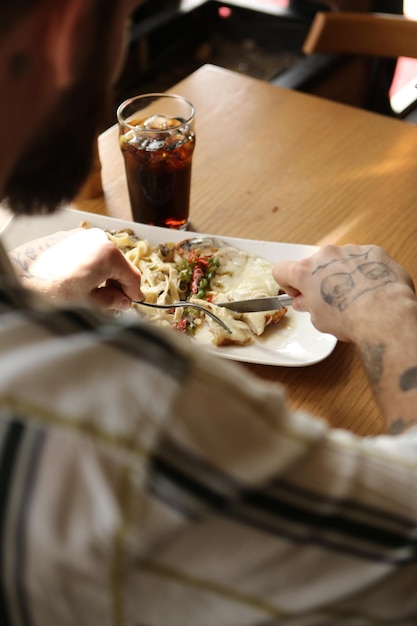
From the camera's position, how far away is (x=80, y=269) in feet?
3.16

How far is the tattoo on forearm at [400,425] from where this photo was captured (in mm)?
710

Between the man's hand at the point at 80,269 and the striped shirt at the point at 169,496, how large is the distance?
54 cm

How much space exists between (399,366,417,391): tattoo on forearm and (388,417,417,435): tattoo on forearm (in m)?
0.04

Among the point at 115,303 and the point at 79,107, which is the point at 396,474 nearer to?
the point at 79,107

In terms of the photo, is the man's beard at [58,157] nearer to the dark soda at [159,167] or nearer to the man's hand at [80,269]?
the man's hand at [80,269]

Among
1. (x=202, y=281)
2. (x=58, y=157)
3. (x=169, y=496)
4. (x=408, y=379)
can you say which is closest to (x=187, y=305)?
(x=202, y=281)

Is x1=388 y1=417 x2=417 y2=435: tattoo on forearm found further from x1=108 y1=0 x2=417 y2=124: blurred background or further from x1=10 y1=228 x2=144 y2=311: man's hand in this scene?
x1=108 y1=0 x2=417 y2=124: blurred background

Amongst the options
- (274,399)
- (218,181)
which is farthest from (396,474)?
(218,181)

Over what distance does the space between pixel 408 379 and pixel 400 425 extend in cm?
6

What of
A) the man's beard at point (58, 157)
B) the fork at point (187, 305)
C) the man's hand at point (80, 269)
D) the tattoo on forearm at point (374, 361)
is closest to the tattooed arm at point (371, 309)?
the tattoo on forearm at point (374, 361)

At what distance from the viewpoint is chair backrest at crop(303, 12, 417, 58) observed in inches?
66.1

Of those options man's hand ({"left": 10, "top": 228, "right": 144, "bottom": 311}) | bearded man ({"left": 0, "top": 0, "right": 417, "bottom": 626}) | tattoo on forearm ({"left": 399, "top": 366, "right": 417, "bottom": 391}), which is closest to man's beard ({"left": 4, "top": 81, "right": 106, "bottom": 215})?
bearded man ({"left": 0, "top": 0, "right": 417, "bottom": 626})

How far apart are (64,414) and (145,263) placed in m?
0.73

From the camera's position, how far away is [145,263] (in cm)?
110
